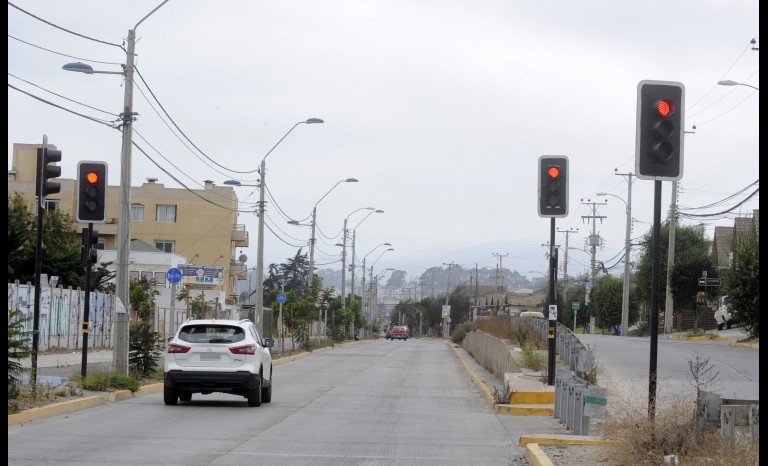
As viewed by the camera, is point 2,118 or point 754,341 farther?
point 754,341

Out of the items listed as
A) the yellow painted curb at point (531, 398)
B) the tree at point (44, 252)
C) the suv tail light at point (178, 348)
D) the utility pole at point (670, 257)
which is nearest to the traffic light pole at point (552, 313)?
the yellow painted curb at point (531, 398)

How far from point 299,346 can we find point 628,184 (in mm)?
28160

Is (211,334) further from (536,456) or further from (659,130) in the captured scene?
(659,130)

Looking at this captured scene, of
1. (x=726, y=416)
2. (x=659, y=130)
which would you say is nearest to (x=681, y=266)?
(x=659, y=130)

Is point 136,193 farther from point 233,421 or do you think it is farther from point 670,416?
point 670,416

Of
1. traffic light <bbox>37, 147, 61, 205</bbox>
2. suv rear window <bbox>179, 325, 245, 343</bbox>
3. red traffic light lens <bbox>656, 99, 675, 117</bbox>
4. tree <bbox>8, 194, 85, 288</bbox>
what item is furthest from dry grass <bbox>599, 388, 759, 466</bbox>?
tree <bbox>8, 194, 85, 288</bbox>

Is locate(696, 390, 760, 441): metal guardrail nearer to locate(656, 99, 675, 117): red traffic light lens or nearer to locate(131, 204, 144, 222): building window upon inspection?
locate(656, 99, 675, 117): red traffic light lens

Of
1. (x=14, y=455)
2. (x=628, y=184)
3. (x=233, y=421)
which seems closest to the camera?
(x=14, y=455)

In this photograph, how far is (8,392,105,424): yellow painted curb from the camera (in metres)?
16.4

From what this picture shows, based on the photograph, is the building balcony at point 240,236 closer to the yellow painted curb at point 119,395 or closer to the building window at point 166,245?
the building window at point 166,245

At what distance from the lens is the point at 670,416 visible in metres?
10.6

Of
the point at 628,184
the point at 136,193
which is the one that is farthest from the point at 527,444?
the point at 136,193

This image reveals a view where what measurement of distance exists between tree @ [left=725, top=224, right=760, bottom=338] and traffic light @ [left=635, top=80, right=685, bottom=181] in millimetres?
31941

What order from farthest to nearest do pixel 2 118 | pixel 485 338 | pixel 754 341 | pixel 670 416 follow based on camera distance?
pixel 754 341
pixel 485 338
pixel 670 416
pixel 2 118
